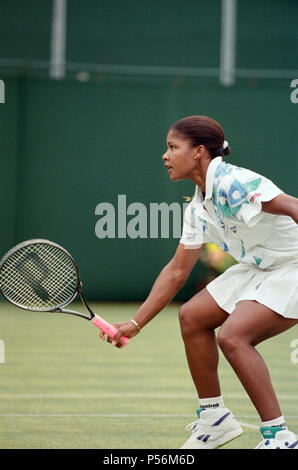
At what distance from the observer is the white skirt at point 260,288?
3410 millimetres

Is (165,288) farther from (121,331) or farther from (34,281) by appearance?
(34,281)

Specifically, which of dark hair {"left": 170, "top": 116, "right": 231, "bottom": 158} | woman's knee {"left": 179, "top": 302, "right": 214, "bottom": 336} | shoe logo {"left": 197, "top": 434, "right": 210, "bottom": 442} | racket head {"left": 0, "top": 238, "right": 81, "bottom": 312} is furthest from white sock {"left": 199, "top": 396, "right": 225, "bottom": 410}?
dark hair {"left": 170, "top": 116, "right": 231, "bottom": 158}

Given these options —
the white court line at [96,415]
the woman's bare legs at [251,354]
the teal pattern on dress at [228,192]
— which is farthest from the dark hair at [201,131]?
the white court line at [96,415]

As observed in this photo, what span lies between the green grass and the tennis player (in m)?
0.48

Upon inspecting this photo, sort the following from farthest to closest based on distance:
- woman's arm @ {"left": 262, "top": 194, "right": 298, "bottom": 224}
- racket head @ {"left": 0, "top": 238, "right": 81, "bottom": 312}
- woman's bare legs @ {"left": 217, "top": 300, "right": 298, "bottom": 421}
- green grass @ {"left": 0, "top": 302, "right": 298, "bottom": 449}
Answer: green grass @ {"left": 0, "top": 302, "right": 298, "bottom": 449}
racket head @ {"left": 0, "top": 238, "right": 81, "bottom": 312}
woman's bare legs @ {"left": 217, "top": 300, "right": 298, "bottom": 421}
woman's arm @ {"left": 262, "top": 194, "right": 298, "bottom": 224}

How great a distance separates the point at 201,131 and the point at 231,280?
0.57 m

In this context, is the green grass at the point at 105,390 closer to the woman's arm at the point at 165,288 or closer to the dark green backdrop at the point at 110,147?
the woman's arm at the point at 165,288

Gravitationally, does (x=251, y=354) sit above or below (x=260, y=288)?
below

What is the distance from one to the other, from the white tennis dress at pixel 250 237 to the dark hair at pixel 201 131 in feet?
0.23

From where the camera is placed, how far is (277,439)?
3297 millimetres

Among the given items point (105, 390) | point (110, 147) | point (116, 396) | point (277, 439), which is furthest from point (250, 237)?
point (110, 147)

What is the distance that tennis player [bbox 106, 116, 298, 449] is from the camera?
10.9ft

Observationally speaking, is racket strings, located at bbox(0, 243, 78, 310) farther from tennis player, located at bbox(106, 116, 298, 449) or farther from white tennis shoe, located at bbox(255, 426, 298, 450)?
white tennis shoe, located at bbox(255, 426, 298, 450)
